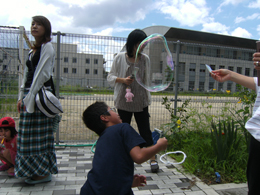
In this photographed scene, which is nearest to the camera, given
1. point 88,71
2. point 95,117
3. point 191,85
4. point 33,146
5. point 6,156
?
point 95,117

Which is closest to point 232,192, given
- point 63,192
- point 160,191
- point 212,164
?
point 212,164

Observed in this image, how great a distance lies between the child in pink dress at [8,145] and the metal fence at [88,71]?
1.37 meters

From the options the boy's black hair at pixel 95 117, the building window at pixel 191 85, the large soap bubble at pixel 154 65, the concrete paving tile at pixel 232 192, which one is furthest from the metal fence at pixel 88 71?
the boy's black hair at pixel 95 117

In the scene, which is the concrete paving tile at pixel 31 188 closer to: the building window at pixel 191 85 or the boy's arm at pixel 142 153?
the boy's arm at pixel 142 153

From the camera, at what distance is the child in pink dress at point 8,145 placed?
304 centimetres

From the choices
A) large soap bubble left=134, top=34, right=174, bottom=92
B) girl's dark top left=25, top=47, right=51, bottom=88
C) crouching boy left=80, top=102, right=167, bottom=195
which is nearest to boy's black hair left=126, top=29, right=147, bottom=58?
large soap bubble left=134, top=34, right=174, bottom=92

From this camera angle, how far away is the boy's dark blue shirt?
1.46 m

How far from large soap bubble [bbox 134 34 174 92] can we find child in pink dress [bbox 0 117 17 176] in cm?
197

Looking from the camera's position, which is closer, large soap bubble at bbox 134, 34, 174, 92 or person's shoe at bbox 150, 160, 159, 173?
large soap bubble at bbox 134, 34, 174, 92

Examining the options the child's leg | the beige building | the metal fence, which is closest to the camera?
the child's leg

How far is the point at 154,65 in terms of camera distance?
313 centimetres

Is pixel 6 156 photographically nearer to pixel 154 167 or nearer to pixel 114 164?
pixel 154 167

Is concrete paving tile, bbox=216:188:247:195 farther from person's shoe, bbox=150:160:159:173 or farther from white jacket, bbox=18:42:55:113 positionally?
white jacket, bbox=18:42:55:113

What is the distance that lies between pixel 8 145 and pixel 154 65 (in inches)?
95.0
